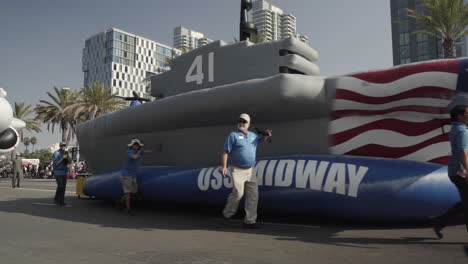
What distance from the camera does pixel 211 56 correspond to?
6.75 meters

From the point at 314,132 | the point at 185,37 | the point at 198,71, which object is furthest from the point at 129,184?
the point at 185,37

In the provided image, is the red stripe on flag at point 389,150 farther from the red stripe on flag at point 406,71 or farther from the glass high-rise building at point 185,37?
the glass high-rise building at point 185,37

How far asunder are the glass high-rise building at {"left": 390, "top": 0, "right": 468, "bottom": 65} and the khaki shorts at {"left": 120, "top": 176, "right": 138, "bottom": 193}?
3743 cm

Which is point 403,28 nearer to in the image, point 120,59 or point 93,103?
point 93,103

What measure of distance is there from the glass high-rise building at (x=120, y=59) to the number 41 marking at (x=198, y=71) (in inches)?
3865

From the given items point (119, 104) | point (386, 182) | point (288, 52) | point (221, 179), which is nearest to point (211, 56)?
point (288, 52)

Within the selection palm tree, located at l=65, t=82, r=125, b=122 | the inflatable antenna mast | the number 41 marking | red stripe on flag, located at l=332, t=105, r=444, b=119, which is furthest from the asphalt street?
palm tree, located at l=65, t=82, r=125, b=122

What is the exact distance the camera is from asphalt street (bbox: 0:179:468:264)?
3.15 m

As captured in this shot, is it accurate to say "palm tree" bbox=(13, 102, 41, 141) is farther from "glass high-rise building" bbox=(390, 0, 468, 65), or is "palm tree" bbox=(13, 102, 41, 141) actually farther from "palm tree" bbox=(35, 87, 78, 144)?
"glass high-rise building" bbox=(390, 0, 468, 65)

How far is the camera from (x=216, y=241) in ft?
12.7

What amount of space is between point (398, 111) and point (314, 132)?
1089 millimetres

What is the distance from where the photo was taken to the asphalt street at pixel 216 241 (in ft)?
10.3

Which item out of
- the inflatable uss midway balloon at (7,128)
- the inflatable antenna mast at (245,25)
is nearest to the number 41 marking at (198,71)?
the inflatable antenna mast at (245,25)

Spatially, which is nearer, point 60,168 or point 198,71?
point 198,71
